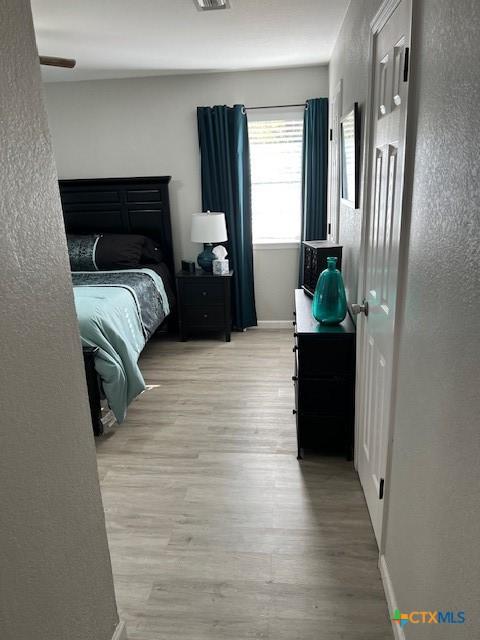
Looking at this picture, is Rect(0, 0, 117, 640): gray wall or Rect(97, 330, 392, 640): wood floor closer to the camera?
Rect(0, 0, 117, 640): gray wall

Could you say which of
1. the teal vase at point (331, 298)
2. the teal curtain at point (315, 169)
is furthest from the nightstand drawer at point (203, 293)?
the teal vase at point (331, 298)

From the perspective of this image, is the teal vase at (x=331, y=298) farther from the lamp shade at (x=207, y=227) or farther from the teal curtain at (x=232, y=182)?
the teal curtain at (x=232, y=182)

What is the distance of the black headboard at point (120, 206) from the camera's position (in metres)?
4.45

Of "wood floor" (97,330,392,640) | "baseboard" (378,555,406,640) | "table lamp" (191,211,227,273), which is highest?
"table lamp" (191,211,227,273)

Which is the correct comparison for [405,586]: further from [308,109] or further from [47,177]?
[308,109]

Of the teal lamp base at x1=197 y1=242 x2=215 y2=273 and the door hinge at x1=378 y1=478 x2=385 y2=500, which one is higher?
the teal lamp base at x1=197 y1=242 x2=215 y2=273

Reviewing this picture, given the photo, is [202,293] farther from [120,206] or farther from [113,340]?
[113,340]

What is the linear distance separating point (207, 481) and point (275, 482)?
356mm

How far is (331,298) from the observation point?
2.41 metres

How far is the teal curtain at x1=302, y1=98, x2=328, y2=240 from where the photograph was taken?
4.15 m

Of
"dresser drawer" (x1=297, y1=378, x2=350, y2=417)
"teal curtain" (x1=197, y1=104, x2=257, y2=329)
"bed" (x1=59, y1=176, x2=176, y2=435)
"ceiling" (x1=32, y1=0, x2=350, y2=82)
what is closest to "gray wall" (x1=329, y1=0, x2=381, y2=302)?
"ceiling" (x1=32, y1=0, x2=350, y2=82)

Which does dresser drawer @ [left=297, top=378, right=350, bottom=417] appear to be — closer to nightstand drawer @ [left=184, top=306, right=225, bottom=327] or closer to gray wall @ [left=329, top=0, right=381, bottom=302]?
gray wall @ [left=329, top=0, right=381, bottom=302]

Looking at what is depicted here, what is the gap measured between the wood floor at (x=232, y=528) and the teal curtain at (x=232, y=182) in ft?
5.20

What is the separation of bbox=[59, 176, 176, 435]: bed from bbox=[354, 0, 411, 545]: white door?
151 centimetres
